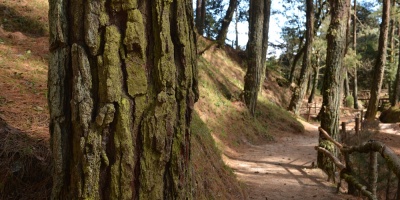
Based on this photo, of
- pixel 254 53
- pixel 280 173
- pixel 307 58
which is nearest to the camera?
pixel 280 173

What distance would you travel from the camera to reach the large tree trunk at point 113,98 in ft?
6.33

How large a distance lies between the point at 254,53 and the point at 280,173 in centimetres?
623

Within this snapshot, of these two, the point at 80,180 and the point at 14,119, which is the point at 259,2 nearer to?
the point at 14,119

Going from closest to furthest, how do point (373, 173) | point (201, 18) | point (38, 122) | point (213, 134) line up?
point (38, 122) < point (373, 173) < point (213, 134) < point (201, 18)

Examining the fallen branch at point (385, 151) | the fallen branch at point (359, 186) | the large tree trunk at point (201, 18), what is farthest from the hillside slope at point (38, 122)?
the large tree trunk at point (201, 18)

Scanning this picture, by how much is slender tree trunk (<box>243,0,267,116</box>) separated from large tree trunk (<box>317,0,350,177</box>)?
16.0 ft

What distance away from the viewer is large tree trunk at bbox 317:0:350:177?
819 centimetres

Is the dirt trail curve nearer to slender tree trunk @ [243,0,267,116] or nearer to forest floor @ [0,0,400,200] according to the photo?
forest floor @ [0,0,400,200]

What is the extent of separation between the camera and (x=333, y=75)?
27.5ft

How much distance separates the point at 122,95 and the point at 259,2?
1206 cm

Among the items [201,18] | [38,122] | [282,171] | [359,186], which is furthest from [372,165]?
[201,18]

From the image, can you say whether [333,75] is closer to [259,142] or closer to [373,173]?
[373,173]

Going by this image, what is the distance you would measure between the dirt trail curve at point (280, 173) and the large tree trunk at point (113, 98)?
15.4ft

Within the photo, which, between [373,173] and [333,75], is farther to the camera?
[333,75]
